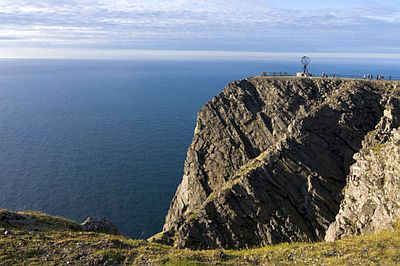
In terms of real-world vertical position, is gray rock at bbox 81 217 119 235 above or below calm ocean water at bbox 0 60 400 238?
above

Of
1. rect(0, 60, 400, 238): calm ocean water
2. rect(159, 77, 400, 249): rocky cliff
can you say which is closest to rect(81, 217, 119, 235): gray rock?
rect(159, 77, 400, 249): rocky cliff

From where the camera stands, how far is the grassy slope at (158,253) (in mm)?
23016

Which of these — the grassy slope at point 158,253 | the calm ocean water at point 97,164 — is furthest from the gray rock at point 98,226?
the calm ocean water at point 97,164

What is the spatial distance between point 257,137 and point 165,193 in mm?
37015

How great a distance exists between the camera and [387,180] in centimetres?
4156

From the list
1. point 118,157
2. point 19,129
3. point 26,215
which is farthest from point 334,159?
point 19,129

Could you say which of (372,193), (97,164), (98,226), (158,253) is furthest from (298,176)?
(97,164)

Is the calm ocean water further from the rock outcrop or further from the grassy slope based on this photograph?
the grassy slope

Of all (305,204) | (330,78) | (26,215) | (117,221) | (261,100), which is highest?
(330,78)

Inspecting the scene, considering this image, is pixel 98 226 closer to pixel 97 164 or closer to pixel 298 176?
pixel 298 176

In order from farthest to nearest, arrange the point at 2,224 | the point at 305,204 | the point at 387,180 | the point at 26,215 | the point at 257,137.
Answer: the point at 257,137 → the point at 305,204 → the point at 387,180 → the point at 26,215 → the point at 2,224

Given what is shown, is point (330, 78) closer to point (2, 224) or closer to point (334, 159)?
point (334, 159)

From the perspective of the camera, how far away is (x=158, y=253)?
24.7 meters

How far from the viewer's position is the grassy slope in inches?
906
